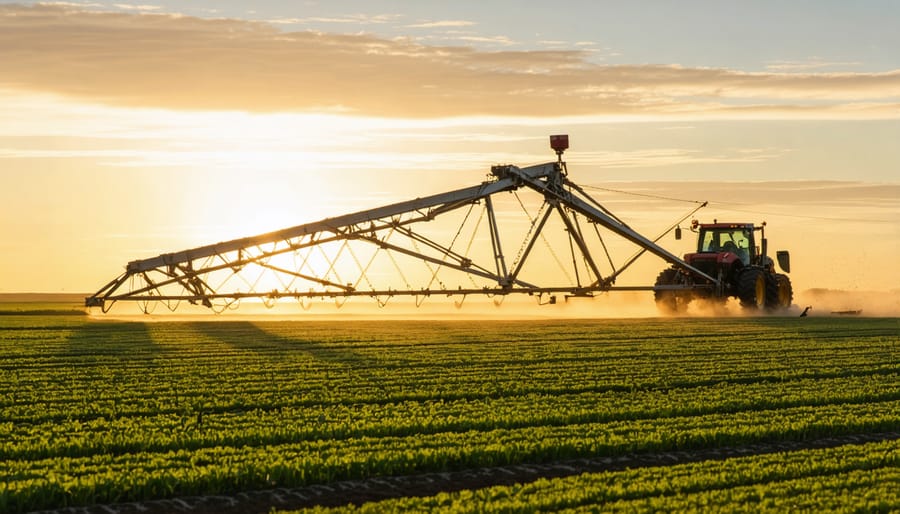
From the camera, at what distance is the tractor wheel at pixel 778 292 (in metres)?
52.2

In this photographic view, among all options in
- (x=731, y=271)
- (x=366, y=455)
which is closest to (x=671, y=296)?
(x=731, y=271)

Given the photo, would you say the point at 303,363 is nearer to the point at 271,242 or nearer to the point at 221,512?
the point at 271,242

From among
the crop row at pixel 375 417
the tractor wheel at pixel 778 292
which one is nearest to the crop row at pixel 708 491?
the crop row at pixel 375 417

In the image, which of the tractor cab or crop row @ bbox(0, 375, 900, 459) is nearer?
crop row @ bbox(0, 375, 900, 459)

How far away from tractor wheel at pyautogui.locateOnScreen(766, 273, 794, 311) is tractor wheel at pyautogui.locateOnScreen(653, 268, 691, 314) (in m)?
3.19

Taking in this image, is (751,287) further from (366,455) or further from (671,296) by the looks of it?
(366,455)

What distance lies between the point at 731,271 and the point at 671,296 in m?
3.46

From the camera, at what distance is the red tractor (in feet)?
167

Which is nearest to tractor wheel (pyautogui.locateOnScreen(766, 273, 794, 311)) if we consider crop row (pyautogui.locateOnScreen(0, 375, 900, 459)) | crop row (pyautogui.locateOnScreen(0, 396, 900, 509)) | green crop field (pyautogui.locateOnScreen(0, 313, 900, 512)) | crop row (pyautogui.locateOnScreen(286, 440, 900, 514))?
green crop field (pyautogui.locateOnScreen(0, 313, 900, 512))

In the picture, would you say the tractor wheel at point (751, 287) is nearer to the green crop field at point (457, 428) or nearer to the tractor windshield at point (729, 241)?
the tractor windshield at point (729, 241)

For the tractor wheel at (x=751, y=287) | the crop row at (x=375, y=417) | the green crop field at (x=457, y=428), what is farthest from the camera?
the tractor wheel at (x=751, y=287)

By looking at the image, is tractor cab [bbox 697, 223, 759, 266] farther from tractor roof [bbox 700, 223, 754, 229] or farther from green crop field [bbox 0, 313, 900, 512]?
green crop field [bbox 0, 313, 900, 512]

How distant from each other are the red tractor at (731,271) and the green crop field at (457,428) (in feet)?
46.2

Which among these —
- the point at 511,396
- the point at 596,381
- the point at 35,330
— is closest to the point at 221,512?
the point at 511,396
